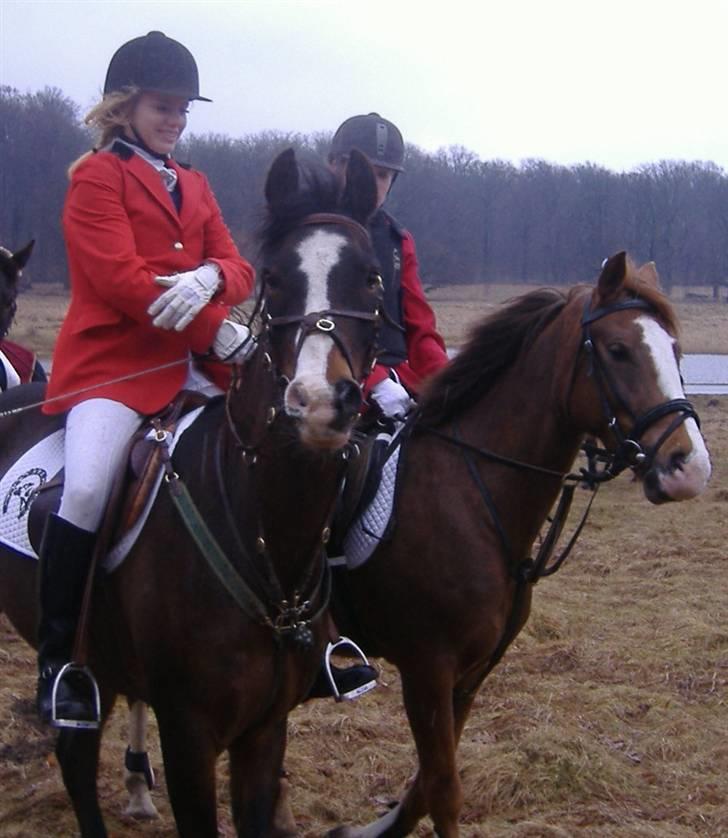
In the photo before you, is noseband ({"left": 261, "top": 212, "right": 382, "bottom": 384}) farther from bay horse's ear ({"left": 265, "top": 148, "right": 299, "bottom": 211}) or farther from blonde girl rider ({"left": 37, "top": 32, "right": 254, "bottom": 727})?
blonde girl rider ({"left": 37, "top": 32, "right": 254, "bottom": 727})

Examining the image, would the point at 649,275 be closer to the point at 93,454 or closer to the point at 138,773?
the point at 93,454

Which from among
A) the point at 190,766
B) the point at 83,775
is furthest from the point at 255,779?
the point at 83,775

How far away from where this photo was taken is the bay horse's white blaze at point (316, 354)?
288 cm

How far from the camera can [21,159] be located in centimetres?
4269

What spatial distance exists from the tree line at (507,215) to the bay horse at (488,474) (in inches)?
1327

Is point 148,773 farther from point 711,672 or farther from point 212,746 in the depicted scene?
point 711,672

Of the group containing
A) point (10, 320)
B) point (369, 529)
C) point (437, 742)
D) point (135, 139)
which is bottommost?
point (437, 742)

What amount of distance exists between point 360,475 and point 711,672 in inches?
132

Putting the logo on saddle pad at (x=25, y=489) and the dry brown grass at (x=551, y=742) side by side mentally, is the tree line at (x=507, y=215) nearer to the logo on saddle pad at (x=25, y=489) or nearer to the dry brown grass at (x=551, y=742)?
the dry brown grass at (x=551, y=742)

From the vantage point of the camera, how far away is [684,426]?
393 cm

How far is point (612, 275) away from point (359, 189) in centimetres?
122

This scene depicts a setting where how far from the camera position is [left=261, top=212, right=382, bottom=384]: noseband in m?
3.02

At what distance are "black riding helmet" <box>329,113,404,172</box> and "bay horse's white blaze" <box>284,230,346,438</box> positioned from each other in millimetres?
2202

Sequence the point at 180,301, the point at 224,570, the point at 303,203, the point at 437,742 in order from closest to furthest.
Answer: the point at 303,203, the point at 224,570, the point at 180,301, the point at 437,742
